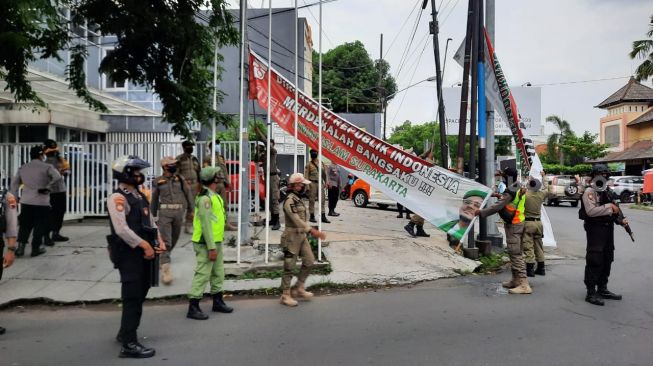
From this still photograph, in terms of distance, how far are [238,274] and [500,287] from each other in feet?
12.2

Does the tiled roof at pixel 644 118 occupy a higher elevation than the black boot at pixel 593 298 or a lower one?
higher

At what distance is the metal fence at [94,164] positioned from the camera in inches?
400

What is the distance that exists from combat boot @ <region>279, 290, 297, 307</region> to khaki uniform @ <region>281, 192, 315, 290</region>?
61 mm

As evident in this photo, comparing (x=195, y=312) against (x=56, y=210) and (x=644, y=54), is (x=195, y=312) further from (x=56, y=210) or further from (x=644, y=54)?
(x=644, y=54)

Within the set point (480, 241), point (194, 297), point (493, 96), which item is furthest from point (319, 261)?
point (493, 96)

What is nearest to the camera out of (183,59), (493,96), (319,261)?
(183,59)

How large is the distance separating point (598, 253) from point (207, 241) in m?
4.76

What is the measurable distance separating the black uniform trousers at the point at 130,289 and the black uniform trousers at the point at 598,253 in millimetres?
5208

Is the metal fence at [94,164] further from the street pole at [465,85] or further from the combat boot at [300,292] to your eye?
the street pole at [465,85]

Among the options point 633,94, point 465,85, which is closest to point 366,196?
point 465,85

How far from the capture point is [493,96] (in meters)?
9.71

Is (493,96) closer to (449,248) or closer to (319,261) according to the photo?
(449,248)

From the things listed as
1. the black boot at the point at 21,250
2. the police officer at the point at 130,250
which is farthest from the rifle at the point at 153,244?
the black boot at the point at 21,250

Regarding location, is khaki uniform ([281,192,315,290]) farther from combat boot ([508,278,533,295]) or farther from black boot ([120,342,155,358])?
combat boot ([508,278,533,295])
